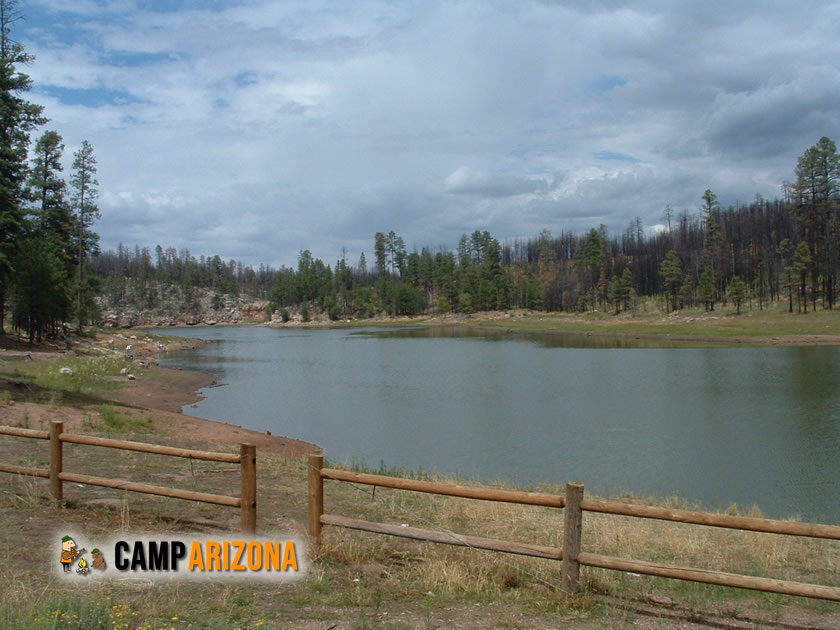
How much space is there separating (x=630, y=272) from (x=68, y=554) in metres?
115

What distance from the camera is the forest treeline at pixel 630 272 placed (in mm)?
79688

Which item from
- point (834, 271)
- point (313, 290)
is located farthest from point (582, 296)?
point (313, 290)

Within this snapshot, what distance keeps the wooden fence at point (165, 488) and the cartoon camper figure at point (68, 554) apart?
120cm

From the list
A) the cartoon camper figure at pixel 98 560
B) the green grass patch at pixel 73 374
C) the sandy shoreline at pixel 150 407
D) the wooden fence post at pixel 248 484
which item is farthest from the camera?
the green grass patch at pixel 73 374

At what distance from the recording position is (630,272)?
376 feet

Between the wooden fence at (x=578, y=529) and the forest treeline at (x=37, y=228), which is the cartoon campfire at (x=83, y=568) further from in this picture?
the forest treeline at (x=37, y=228)

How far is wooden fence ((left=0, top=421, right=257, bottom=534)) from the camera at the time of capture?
7.68 m

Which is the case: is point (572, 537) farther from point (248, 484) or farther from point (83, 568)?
point (83, 568)

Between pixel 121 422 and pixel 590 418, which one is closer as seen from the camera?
pixel 121 422

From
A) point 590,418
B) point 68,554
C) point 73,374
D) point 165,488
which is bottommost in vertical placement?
point 590,418

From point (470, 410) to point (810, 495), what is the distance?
15.9 m

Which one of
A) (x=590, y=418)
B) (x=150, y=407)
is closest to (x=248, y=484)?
(x=590, y=418)

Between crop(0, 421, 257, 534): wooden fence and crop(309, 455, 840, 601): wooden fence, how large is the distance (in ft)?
2.31

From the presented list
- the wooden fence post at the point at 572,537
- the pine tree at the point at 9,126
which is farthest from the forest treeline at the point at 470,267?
the wooden fence post at the point at 572,537
